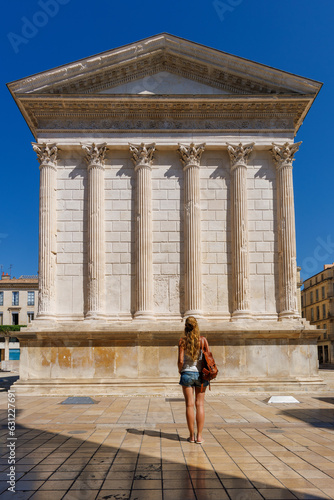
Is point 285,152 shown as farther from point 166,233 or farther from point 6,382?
point 6,382

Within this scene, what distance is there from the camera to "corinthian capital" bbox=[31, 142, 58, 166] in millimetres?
23188

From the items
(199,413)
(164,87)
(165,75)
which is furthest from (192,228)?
(199,413)

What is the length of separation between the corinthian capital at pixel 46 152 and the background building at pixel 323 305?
67.1 metres

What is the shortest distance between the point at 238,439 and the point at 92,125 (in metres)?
16.6

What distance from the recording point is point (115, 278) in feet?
74.6

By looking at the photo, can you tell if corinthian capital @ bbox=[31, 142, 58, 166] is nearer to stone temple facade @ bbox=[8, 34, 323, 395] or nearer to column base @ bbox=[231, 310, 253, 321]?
stone temple facade @ bbox=[8, 34, 323, 395]

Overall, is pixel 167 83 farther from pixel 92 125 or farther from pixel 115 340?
pixel 115 340

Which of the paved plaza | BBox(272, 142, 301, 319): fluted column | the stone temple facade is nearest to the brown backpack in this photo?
the paved plaza

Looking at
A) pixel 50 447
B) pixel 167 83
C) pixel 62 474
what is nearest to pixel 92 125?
pixel 167 83

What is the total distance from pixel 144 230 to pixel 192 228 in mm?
2080

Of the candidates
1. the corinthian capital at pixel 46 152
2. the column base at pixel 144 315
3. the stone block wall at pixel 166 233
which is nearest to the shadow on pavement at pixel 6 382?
the stone block wall at pixel 166 233

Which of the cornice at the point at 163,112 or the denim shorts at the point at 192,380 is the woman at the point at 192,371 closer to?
the denim shorts at the point at 192,380

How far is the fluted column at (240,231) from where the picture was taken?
73.2 ft

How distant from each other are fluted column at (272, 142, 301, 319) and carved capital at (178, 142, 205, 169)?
3.34 m
